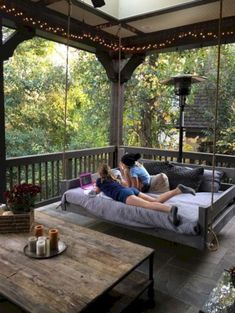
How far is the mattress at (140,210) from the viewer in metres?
2.82

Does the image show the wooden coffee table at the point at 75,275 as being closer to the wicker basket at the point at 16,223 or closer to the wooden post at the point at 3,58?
the wicker basket at the point at 16,223

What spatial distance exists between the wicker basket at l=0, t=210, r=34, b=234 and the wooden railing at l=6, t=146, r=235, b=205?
1718 millimetres

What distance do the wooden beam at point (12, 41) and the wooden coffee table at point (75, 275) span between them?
8.28 ft

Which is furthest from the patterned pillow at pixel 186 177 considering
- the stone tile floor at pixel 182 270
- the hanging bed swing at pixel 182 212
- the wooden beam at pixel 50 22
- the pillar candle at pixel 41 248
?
the wooden beam at pixel 50 22

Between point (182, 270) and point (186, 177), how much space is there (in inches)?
61.2

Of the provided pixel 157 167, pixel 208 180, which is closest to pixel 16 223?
pixel 157 167

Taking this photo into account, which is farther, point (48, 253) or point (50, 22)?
point (50, 22)

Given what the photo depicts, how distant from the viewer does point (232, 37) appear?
4.14 metres

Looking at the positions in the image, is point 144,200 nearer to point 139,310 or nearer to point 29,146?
point 139,310

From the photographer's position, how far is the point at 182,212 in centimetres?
298

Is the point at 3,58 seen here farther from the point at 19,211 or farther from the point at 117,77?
the point at 117,77

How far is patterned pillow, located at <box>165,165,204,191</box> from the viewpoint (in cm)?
395

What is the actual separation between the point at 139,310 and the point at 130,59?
14.6ft

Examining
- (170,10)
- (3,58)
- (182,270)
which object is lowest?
(182,270)
